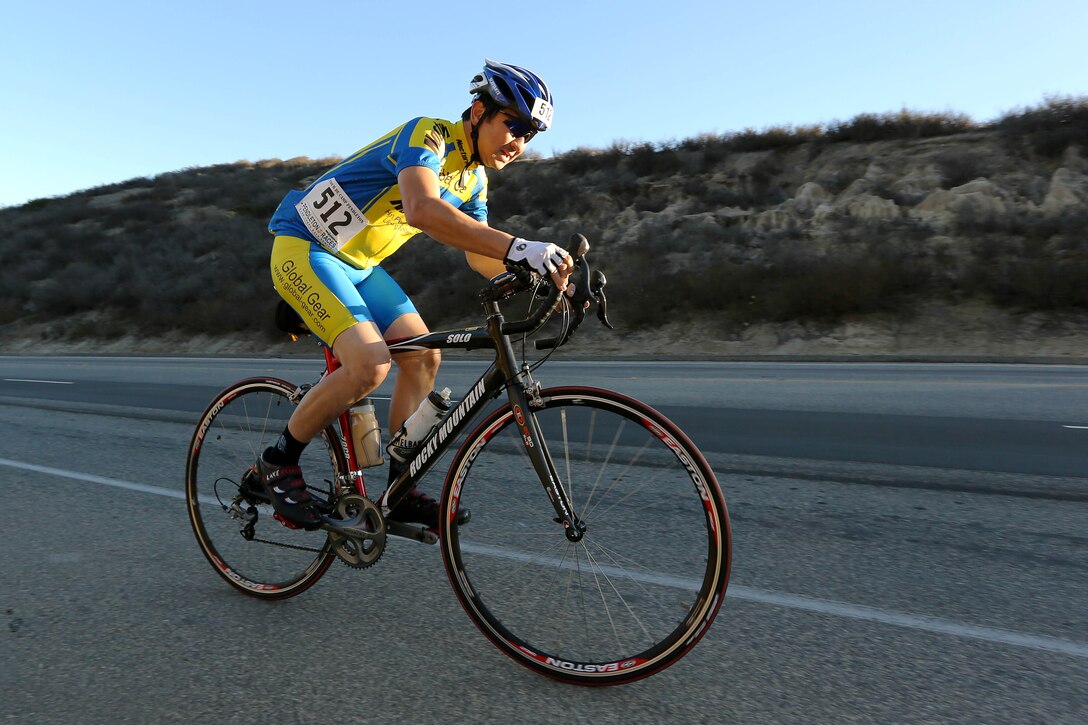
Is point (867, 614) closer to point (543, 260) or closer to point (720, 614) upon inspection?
point (720, 614)

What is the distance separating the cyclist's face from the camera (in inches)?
119

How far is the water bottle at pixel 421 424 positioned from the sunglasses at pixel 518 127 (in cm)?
103

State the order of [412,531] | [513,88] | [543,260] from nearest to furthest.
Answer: [543,260] < [513,88] < [412,531]

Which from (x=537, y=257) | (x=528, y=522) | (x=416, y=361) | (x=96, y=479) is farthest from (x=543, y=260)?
(x=96, y=479)

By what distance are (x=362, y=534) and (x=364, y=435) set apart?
443 millimetres

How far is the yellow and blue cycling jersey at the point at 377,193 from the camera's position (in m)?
3.03

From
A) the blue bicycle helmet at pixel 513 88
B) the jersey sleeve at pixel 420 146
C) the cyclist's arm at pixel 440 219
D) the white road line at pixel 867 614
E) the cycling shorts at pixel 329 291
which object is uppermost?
the blue bicycle helmet at pixel 513 88

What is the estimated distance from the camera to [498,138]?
306 centimetres

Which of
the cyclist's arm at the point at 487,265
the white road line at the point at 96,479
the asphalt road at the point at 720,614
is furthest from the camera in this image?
the white road line at the point at 96,479

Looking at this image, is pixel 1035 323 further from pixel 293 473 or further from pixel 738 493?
pixel 293 473

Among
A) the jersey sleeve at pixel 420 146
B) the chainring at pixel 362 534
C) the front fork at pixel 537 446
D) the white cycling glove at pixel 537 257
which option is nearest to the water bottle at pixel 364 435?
the chainring at pixel 362 534

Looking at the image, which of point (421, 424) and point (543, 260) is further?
point (421, 424)

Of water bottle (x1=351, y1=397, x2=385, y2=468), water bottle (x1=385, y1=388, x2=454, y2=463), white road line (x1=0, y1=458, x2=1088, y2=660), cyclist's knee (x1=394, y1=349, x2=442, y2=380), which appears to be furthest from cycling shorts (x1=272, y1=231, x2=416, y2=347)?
white road line (x1=0, y1=458, x2=1088, y2=660)

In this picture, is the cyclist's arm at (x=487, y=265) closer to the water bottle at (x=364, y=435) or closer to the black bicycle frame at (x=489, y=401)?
the black bicycle frame at (x=489, y=401)
